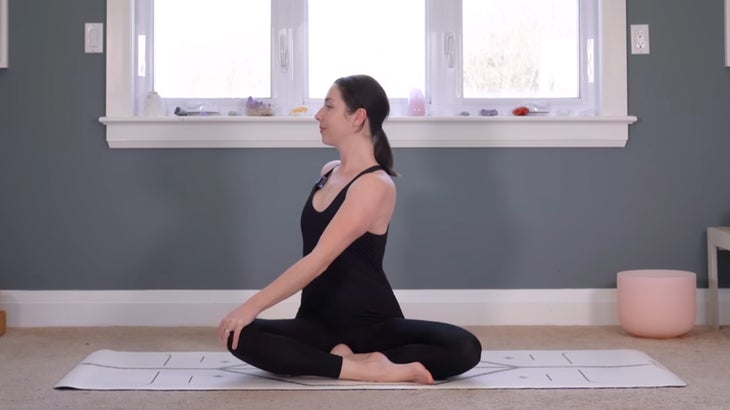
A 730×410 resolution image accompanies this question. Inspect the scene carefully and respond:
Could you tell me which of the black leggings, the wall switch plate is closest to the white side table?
the black leggings

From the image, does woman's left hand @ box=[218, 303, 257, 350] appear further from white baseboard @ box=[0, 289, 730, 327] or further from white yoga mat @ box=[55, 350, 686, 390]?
white baseboard @ box=[0, 289, 730, 327]

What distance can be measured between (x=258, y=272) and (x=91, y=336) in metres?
0.66

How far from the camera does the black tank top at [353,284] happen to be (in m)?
2.70

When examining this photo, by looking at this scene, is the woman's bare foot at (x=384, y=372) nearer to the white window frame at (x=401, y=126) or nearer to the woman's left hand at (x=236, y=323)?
the woman's left hand at (x=236, y=323)

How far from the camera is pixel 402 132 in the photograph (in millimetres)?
3771

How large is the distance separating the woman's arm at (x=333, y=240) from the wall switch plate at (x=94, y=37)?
157 cm

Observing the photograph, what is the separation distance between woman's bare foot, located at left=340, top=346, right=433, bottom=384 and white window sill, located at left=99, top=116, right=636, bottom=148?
1.34 metres

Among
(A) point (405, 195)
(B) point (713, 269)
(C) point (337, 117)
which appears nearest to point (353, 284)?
(C) point (337, 117)

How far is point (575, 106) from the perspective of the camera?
154 inches

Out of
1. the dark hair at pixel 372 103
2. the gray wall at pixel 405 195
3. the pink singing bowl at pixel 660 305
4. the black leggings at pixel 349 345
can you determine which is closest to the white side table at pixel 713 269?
the gray wall at pixel 405 195

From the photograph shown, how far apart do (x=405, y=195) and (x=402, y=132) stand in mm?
242

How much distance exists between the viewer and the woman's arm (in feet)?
8.12

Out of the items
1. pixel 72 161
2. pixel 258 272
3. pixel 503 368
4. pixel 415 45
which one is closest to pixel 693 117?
pixel 415 45

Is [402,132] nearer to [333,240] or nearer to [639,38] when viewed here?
[639,38]
